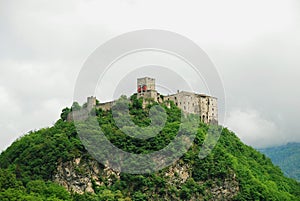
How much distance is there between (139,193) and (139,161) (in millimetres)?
3937

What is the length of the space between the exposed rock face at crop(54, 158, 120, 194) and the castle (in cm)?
997

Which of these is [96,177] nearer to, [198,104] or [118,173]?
[118,173]

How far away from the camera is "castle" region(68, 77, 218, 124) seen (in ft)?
250

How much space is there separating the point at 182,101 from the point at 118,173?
16.7 m

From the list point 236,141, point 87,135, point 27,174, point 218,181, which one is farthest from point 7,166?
point 236,141

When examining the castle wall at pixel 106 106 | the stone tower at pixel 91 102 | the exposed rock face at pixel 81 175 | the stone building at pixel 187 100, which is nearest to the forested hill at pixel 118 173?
the exposed rock face at pixel 81 175

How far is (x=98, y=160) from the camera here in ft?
225

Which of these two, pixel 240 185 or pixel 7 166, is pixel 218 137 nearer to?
pixel 240 185

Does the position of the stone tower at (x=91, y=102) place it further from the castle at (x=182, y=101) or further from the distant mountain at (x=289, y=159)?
the distant mountain at (x=289, y=159)

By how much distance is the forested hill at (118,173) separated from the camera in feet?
217

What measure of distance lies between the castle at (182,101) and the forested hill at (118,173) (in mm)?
1988

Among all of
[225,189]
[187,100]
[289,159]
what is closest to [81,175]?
[225,189]

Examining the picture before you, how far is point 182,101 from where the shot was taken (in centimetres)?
8038

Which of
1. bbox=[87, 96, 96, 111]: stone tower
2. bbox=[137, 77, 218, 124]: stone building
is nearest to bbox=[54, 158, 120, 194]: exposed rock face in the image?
bbox=[87, 96, 96, 111]: stone tower
